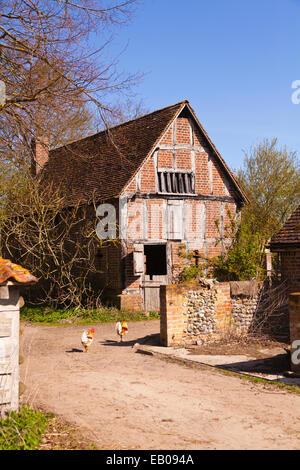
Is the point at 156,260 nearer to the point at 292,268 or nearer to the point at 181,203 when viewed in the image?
the point at 181,203

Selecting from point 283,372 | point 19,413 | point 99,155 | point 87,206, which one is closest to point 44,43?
point 19,413

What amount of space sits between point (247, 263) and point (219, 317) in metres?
4.59

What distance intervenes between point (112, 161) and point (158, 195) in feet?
9.59

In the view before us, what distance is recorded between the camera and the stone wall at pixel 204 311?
1201 centimetres

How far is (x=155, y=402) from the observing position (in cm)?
758

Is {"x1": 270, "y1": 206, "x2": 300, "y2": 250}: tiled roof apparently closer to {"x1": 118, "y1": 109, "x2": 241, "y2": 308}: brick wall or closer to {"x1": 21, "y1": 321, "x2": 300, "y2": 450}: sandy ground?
{"x1": 118, "y1": 109, "x2": 241, "y2": 308}: brick wall

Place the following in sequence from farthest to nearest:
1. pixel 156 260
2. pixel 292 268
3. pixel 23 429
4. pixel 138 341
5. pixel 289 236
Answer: pixel 156 260
pixel 289 236
pixel 292 268
pixel 138 341
pixel 23 429

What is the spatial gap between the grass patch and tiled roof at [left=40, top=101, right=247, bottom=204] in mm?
4369

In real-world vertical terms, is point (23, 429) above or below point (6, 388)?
below

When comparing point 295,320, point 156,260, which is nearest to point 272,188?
point 156,260

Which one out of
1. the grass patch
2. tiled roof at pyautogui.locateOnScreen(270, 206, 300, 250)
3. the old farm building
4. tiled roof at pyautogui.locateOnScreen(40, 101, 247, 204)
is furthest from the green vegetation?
tiled roof at pyautogui.locateOnScreen(40, 101, 247, 204)

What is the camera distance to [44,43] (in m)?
8.84

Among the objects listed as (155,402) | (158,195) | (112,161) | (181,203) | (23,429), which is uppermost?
(112,161)

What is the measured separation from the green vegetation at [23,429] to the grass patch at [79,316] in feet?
33.4
